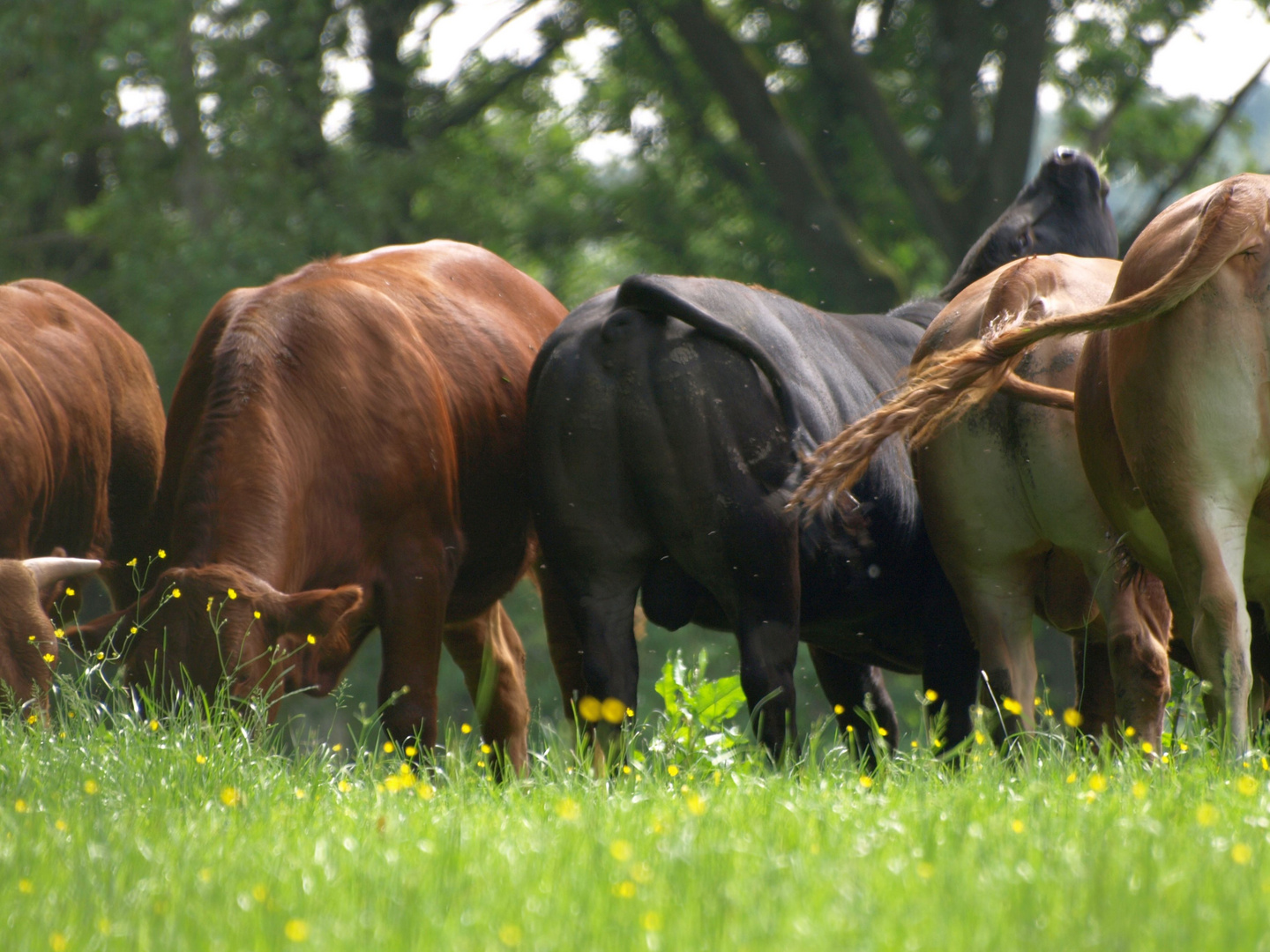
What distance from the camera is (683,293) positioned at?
459 cm

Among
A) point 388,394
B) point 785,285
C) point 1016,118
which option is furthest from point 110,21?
point 388,394

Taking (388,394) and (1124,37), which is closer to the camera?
(388,394)

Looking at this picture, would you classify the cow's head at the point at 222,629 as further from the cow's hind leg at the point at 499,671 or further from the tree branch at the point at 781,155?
the tree branch at the point at 781,155

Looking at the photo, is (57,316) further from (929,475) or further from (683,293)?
(929,475)

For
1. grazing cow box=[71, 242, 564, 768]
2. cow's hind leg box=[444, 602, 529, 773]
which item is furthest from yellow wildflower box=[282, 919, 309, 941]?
cow's hind leg box=[444, 602, 529, 773]

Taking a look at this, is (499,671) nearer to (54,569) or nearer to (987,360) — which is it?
(54,569)

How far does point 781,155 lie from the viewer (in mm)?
14586

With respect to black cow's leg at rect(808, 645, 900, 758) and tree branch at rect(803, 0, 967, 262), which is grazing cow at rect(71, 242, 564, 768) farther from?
tree branch at rect(803, 0, 967, 262)

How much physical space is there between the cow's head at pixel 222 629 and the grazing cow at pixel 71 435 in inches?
29.2

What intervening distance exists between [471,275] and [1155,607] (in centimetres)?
320

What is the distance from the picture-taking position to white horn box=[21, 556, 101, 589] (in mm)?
4578

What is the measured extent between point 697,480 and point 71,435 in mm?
3300

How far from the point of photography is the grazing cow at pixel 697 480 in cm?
434

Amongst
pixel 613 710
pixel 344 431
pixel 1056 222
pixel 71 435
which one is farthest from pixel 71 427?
pixel 1056 222
